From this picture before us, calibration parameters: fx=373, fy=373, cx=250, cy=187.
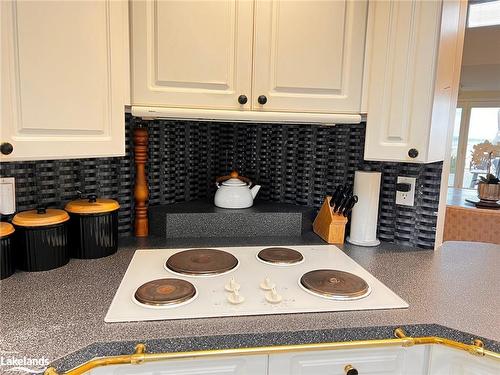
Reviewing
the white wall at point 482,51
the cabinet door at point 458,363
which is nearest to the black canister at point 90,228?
the cabinet door at point 458,363

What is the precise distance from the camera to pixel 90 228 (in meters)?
1.32

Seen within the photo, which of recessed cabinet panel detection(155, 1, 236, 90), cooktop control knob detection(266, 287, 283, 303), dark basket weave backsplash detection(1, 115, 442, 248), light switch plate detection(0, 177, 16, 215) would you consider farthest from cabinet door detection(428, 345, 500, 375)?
light switch plate detection(0, 177, 16, 215)

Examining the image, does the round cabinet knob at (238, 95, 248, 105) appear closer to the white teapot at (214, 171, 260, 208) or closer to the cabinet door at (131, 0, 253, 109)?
the cabinet door at (131, 0, 253, 109)

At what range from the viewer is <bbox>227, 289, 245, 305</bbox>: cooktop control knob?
102 centimetres

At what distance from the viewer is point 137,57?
124 centimetres

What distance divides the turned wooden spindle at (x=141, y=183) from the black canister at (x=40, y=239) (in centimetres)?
38

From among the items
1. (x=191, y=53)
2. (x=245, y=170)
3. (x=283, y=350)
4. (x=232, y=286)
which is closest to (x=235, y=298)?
(x=232, y=286)

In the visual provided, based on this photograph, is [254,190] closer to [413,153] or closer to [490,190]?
[413,153]

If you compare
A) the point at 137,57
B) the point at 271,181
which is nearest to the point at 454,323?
the point at 271,181

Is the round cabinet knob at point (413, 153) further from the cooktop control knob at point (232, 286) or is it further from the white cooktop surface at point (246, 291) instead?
the cooktop control knob at point (232, 286)

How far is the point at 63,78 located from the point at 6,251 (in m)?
0.55

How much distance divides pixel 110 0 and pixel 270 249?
101cm

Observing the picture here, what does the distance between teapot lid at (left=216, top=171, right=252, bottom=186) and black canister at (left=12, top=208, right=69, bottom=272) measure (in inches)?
27.2

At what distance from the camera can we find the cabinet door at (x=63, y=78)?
1009 millimetres
